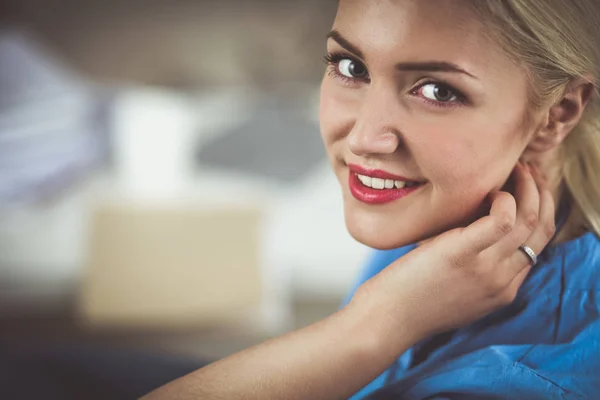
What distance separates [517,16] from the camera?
40 centimetres

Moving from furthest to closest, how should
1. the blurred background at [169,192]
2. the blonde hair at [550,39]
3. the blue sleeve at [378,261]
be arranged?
the blurred background at [169,192] → the blue sleeve at [378,261] → the blonde hair at [550,39]

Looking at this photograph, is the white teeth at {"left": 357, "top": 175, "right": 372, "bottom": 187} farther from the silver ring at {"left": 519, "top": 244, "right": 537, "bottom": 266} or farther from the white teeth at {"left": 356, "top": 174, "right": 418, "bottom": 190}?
the silver ring at {"left": 519, "top": 244, "right": 537, "bottom": 266}

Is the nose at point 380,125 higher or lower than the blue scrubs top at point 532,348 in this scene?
higher

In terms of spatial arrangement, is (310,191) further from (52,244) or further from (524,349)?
(524,349)

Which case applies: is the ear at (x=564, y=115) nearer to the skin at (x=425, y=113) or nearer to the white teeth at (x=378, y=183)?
the skin at (x=425, y=113)

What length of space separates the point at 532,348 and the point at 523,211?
9cm

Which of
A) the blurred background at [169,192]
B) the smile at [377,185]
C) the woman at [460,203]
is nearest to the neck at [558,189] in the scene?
the woman at [460,203]

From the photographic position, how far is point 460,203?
1.49 feet

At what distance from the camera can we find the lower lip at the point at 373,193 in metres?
0.45

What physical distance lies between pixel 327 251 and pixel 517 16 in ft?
4.84

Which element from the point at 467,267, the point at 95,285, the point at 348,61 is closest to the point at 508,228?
the point at 467,267

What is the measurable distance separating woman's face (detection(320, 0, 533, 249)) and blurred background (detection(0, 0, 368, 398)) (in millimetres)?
791

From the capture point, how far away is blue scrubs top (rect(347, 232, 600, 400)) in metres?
0.41

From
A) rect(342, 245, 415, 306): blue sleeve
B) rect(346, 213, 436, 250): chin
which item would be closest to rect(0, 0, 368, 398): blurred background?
rect(342, 245, 415, 306): blue sleeve
